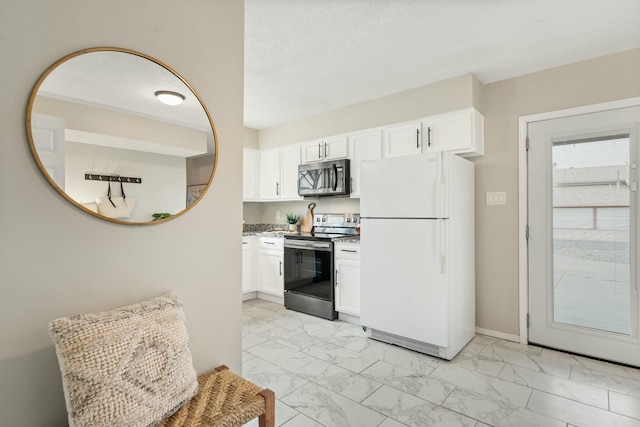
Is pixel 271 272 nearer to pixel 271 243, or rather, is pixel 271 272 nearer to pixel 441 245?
pixel 271 243

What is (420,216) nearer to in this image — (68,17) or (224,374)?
(224,374)

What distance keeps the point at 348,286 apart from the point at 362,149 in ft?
5.06

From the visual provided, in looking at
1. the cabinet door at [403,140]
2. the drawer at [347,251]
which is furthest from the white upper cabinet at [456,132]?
the drawer at [347,251]

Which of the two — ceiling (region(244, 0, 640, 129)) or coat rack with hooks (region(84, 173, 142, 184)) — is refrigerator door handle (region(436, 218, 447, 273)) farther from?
coat rack with hooks (region(84, 173, 142, 184))

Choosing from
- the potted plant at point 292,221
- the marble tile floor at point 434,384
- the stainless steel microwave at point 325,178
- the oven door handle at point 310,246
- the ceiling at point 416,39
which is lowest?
the marble tile floor at point 434,384

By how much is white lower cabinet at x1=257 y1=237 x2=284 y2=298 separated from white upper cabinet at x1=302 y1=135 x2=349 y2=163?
3.70 ft

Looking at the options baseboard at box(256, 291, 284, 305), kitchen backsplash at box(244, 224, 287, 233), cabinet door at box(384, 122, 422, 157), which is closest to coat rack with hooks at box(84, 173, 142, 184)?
cabinet door at box(384, 122, 422, 157)

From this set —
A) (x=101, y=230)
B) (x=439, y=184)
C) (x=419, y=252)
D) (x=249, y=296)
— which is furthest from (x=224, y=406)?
(x=249, y=296)

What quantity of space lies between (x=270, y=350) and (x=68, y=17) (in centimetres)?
255

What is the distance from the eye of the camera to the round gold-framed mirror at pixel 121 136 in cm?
112

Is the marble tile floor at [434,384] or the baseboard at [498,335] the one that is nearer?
the marble tile floor at [434,384]

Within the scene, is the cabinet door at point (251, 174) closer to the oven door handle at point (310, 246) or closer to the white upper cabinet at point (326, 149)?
the white upper cabinet at point (326, 149)

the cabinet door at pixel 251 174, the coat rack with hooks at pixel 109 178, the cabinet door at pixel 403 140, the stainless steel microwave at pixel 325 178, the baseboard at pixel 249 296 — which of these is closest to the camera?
the coat rack with hooks at pixel 109 178

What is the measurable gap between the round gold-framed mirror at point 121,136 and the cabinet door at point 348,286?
2147 millimetres
